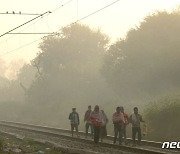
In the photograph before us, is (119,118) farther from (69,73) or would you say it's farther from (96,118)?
(69,73)

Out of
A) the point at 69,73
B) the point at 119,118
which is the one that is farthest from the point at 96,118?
the point at 69,73

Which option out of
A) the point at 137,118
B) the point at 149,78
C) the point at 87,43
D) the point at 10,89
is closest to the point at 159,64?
the point at 149,78

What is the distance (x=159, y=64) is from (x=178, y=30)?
16.2ft

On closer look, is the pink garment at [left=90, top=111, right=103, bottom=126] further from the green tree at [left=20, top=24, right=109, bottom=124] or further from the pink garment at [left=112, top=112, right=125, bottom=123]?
the green tree at [left=20, top=24, right=109, bottom=124]

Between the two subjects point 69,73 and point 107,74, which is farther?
point 69,73

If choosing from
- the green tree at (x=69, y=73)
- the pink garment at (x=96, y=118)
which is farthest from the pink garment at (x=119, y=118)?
the green tree at (x=69, y=73)

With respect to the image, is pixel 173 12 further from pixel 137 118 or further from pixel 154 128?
pixel 137 118

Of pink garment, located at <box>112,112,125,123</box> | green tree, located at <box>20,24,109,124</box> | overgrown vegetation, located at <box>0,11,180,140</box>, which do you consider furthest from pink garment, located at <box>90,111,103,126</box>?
green tree, located at <box>20,24,109,124</box>

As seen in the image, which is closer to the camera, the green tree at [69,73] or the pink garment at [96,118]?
the pink garment at [96,118]

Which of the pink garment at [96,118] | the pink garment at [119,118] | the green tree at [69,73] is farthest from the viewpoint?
the green tree at [69,73]

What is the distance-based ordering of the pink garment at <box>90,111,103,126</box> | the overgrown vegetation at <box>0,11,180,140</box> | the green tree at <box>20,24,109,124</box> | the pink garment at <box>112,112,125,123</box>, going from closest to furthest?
the pink garment at <box>90,111,103,126</box>, the pink garment at <box>112,112,125,123</box>, the overgrown vegetation at <box>0,11,180,140</box>, the green tree at <box>20,24,109,124</box>

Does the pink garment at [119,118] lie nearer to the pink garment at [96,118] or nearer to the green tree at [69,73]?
the pink garment at [96,118]

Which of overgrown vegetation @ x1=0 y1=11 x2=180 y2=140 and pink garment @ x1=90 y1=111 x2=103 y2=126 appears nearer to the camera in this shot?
pink garment @ x1=90 y1=111 x2=103 y2=126

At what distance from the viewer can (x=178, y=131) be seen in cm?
2239
